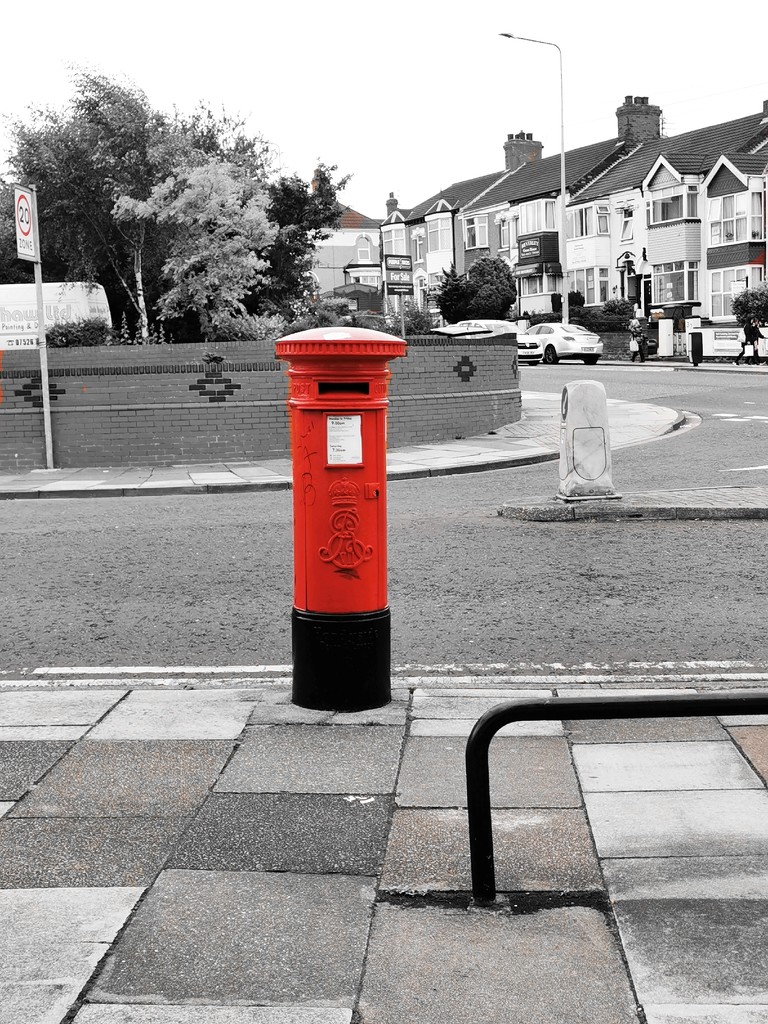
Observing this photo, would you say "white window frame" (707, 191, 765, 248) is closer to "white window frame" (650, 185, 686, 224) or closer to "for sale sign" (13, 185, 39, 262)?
"white window frame" (650, 185, 686, 224)

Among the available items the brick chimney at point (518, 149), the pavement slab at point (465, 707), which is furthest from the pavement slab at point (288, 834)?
the brick chimney at point (518, 149)

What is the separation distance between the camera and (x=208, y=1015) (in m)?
2.78

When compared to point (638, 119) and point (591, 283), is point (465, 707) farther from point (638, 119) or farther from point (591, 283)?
point (638, 119)

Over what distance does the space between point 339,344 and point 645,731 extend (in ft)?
6.45

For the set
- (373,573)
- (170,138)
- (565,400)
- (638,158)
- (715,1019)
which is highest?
(638,158)

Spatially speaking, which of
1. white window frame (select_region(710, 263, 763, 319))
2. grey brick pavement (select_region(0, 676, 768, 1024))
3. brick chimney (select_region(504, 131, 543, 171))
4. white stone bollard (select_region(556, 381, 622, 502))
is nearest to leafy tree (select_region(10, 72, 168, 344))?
white stone bollard (select_region(556, 381, 622, 502))

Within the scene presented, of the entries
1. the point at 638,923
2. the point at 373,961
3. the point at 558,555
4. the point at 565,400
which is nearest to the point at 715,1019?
the point at 638,923

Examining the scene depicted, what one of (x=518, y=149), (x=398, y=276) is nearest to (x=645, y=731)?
(x=398, y=276)

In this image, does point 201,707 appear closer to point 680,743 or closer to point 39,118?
point 680,743

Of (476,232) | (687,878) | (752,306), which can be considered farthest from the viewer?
(476,232)

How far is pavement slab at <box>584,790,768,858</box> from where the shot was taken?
12.1 feet

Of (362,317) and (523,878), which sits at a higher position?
(362,317)

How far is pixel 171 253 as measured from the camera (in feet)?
62.5

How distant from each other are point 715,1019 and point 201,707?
292cm
